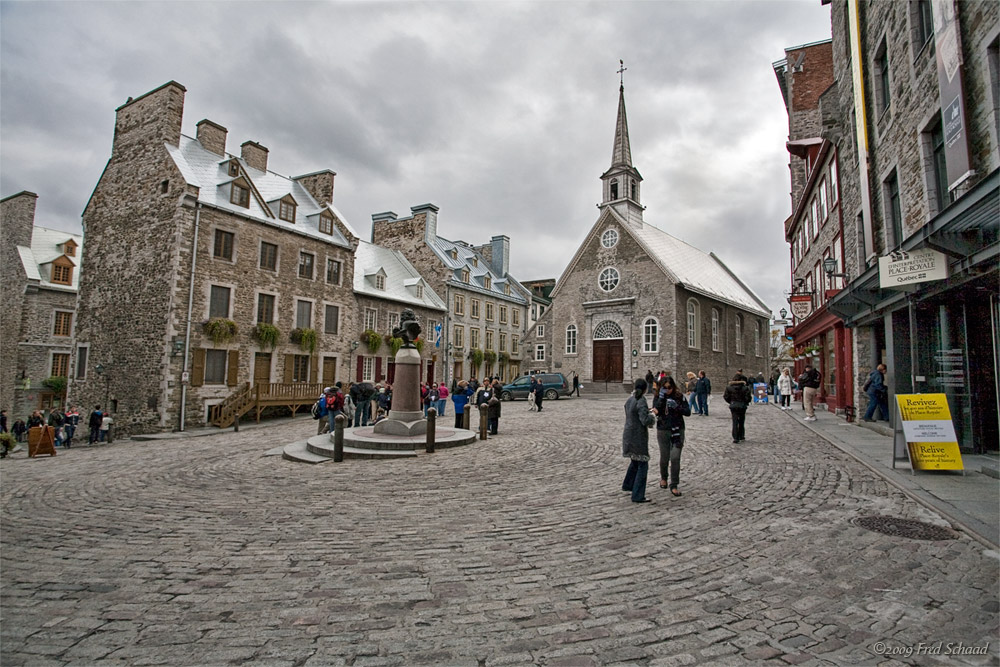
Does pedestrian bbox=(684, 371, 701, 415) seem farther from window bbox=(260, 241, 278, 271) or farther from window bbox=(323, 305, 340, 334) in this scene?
window bbox=(260, 241, 278, 271)

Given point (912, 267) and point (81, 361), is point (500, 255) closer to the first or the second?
point (81, 361)

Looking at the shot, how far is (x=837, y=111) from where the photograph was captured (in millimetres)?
16984

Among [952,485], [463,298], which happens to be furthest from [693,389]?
[463,298]

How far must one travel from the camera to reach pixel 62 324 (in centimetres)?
3156

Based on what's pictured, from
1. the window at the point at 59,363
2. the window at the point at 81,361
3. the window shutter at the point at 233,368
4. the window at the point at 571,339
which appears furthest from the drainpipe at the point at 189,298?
the window at the point at 571,339

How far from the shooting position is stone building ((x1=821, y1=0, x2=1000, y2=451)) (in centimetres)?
820

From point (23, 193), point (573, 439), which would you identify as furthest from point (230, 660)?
point (23, 193)

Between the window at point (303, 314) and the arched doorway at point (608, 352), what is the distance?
19879 mm

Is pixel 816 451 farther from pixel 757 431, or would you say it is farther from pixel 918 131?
pixel 918 131

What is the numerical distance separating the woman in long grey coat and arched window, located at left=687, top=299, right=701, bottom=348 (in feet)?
101

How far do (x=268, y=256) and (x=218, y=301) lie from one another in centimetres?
341

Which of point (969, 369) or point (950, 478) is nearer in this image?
point (950, 478)

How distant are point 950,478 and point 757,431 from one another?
6437 millimetres

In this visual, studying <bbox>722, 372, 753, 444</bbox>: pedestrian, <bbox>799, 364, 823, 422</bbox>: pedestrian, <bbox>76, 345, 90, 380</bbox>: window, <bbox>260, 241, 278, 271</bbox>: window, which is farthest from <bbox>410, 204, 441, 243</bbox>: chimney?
<bbox>722, 372, 753, 444</bbox>: pedestrian
